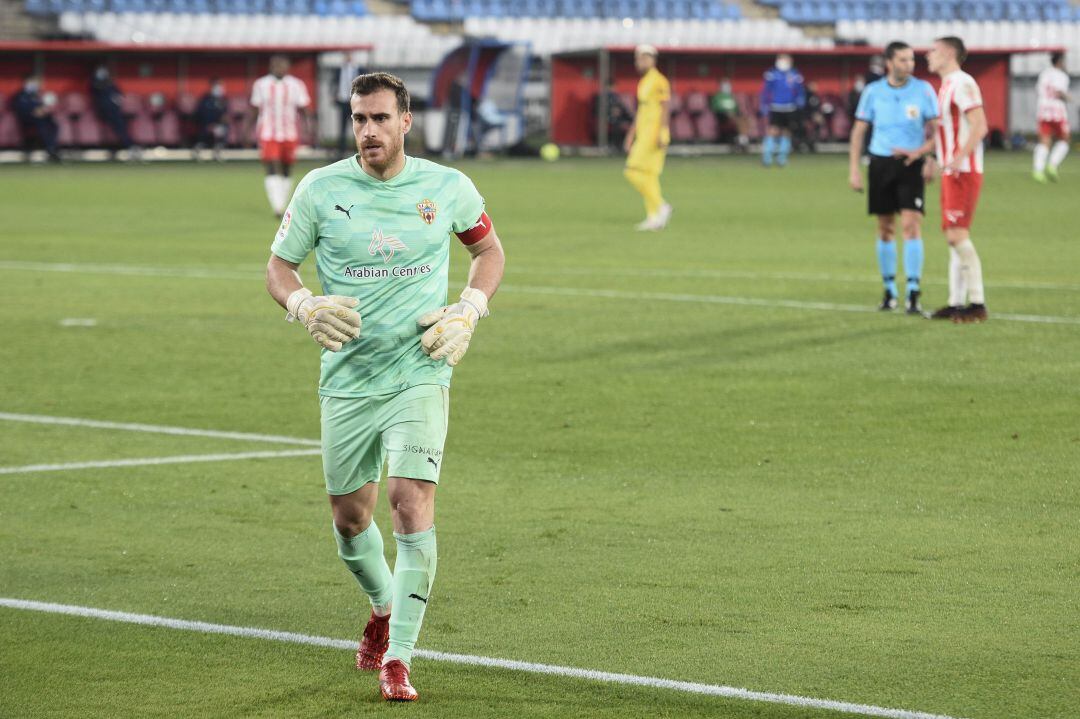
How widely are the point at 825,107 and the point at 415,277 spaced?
44.3 meters

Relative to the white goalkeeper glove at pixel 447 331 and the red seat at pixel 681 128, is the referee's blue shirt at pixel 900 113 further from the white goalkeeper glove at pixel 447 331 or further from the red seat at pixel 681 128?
the red seat at pixel 681 128

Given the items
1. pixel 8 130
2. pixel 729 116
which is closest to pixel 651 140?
pixel 8 130

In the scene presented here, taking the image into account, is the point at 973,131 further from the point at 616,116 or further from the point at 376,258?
the point at 616,116

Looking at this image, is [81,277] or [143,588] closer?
[143,588]

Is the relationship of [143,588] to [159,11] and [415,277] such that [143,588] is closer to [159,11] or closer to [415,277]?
[415,277]

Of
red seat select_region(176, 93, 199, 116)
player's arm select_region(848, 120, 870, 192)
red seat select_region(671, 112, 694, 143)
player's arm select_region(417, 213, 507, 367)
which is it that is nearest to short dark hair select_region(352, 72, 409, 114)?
player's arm select_region(417, 213, 507, 367)

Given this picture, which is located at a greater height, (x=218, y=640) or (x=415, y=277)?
(x=415, y=277)

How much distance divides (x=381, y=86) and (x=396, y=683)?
1865 mm

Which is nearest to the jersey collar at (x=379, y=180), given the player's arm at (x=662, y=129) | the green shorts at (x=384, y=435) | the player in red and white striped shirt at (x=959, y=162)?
the green shorts at (x=384, y=435)

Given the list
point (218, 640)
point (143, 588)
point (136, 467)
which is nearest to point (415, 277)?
point (218, 640)

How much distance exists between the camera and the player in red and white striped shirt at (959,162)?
14086mm

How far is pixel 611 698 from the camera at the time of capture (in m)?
5.39

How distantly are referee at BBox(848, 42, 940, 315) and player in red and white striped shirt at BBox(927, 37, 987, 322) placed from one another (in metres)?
0.31

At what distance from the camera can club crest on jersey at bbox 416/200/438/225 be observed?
19.0 ft
